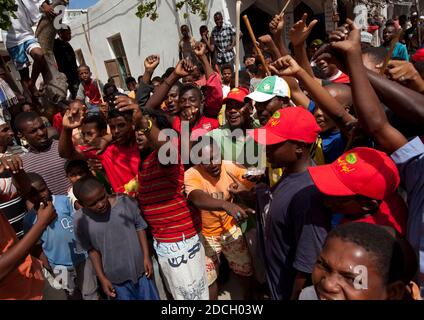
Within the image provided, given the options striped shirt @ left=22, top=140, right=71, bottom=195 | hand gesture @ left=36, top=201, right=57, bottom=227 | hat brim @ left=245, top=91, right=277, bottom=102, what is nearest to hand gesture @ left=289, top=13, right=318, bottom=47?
hat brim @ left=245, top=91, right=277, bottom=102

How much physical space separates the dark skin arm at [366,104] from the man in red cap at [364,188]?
10 centimetres

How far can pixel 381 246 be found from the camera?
1.17 m

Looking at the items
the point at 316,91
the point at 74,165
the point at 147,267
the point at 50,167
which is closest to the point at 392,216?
the point at 316,91

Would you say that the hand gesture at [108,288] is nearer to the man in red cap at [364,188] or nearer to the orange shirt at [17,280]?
the orange shirt at [17,280]

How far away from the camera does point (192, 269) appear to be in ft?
7.88

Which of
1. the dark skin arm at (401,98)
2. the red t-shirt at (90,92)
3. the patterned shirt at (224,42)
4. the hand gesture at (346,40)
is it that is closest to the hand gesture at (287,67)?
the hand gesture at (346,40)

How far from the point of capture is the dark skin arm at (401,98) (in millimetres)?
1448

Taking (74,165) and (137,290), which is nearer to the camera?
(137,290)

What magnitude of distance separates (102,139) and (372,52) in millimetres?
2293

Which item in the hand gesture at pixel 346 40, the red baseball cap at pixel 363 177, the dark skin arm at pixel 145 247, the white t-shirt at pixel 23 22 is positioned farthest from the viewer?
the white t-shirt at pixel 23 22

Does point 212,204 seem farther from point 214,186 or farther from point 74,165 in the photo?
point 74,165

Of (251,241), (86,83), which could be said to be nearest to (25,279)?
(251,241)

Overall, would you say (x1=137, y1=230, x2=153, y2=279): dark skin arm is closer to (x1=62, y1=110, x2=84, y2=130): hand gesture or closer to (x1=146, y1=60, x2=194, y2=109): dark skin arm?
(x1=62, y1=110, x2=84, y2=130): hand gesture

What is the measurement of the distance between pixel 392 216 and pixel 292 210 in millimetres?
445
